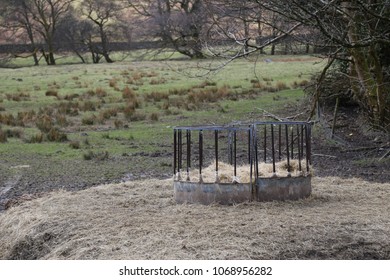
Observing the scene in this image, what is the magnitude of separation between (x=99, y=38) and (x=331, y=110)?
3903 cm

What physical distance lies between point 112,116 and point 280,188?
10.8m

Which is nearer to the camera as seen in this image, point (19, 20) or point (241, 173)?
point (241, 173)

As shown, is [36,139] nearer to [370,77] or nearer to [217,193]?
[370,77]

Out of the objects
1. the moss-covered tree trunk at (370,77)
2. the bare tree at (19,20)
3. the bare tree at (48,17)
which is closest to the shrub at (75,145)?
the moss-covered tree trunk at (370,77)

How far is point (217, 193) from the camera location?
24.3 ft

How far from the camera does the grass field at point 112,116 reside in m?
11.7

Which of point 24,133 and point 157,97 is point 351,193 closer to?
point 24,133

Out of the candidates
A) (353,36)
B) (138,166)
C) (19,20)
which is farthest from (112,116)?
(19,20)

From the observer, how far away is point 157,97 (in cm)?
2131

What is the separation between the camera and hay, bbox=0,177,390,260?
5.93 meters

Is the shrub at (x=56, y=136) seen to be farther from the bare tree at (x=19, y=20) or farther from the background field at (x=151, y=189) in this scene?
the bare tree at (x=19, y=20)

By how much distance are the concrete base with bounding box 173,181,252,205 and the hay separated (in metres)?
0.13

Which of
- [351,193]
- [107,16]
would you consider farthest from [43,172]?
[107,16]

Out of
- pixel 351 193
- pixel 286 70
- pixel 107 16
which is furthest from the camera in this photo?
pixel 107 16
